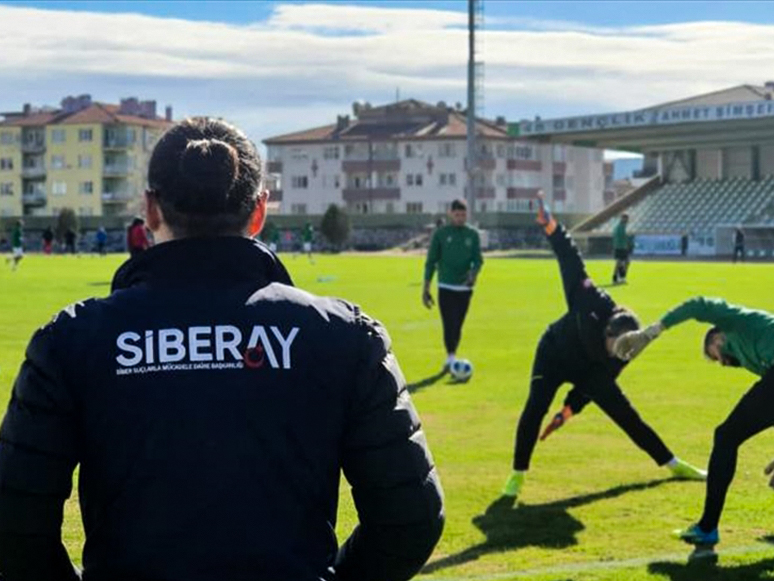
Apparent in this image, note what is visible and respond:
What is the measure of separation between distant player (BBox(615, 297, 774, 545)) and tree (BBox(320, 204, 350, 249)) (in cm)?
7150

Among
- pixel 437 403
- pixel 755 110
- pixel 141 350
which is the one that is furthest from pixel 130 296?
pixel 755 110

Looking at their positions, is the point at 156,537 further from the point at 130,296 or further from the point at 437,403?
the point at 437,403

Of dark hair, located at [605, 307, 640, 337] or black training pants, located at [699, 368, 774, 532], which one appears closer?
black training pants, located at [699, 368, 774, 532]

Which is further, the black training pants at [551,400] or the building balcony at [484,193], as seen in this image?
the building balcony at [484,193]

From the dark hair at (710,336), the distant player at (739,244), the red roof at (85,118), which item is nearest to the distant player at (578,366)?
the dark hair at (710,336)

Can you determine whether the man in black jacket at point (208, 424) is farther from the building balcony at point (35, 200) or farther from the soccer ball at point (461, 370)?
the building balcony at point (35, 200)

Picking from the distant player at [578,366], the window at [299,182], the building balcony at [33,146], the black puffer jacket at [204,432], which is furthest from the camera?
the building balcony at [33,146]

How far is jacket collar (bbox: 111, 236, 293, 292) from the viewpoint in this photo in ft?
9.18

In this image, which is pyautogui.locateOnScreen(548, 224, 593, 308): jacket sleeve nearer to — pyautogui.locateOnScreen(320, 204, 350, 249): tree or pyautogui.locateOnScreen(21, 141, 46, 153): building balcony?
pyautogui.locateOnScreen(320, 204, 350, 249): tree

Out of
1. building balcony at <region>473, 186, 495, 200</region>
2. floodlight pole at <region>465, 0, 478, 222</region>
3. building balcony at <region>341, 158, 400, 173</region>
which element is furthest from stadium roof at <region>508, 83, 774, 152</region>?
building balcony at <region>341, 158, 400, 173</region>

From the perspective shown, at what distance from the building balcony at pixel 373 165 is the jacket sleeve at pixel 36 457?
4332 inches

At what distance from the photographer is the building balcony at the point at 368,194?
11356cm

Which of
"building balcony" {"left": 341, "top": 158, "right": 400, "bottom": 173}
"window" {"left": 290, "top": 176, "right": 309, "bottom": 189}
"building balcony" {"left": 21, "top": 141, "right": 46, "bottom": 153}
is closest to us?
"building balcony" {"left": 341, "top": 158, "right": 400, "bottom": 173}

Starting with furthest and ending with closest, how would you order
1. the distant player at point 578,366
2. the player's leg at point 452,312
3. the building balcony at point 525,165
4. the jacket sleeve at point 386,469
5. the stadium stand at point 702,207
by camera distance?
1. the building balcony at point 525,165
2. the stadium stand at point 702,207
3. the player's leg at point 452,312
4. the distant player at point 578,366
5. the jacket sleeve at point 386,469
